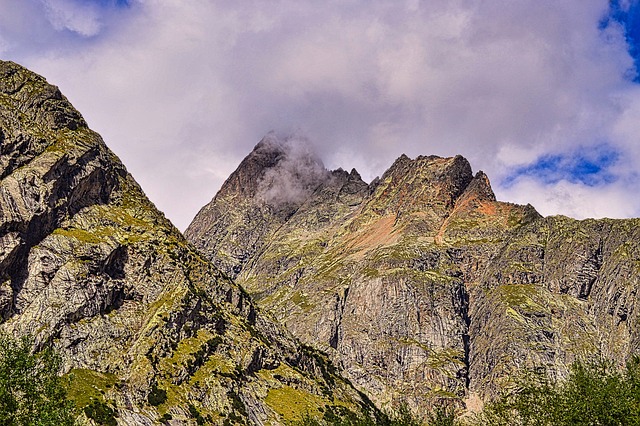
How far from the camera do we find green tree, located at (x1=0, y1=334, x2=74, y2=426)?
137 feet

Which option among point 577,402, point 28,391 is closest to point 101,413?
point 28,391

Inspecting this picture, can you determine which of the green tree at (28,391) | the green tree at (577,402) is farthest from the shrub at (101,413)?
the green tree at (577,402)

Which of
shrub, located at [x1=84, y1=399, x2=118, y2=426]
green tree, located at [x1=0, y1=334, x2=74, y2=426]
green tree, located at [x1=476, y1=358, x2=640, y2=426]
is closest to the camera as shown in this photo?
green tree, located at [x1=0, y1=334, x2=74, y2=426]

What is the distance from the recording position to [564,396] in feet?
215

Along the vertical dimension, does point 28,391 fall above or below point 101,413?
above

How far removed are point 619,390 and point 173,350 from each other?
150 meters

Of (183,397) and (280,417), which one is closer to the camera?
(183,397)

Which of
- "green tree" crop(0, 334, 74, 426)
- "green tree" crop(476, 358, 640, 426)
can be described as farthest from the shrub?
"green tree" crop(476, 358, 640, 426)

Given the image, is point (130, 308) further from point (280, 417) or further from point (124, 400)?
point (280, 417)

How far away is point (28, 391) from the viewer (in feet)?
146

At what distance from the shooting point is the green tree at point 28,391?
41.7 metres

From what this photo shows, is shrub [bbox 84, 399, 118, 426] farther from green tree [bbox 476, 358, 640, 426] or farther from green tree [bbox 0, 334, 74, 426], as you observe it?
green tree [bbox 476, 358, 640, 426]

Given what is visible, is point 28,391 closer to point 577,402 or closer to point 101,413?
point 577,402

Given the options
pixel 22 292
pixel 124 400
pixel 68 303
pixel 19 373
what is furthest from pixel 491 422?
pixel 22 292
